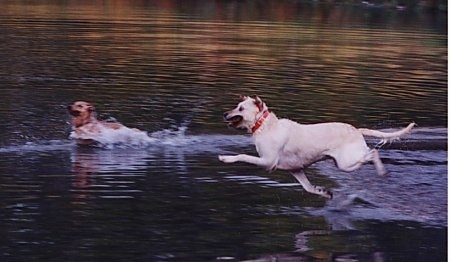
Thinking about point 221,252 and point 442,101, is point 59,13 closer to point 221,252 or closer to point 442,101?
point 442,101

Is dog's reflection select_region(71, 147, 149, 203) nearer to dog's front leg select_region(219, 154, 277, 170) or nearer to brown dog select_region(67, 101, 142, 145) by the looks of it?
brown dog select_region(67, 101, 142, 145)

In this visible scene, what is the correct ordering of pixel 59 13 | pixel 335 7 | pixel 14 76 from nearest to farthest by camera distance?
pixel 14 76 < pixel 59 13 < pixel 335 7

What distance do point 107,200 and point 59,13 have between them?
34580mm

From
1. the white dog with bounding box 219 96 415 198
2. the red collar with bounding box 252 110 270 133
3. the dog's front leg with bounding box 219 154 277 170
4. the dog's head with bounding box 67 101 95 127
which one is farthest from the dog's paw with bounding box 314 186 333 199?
the dog's head with bounding box 67 101 95 127

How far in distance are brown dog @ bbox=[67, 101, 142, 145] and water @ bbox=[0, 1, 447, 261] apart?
21 cm

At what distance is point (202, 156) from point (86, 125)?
1577 mm

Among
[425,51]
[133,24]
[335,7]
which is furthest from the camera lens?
[335,7]

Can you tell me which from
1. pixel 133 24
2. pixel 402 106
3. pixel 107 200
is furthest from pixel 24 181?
pixel 133 24

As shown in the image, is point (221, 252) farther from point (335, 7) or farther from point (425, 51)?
point (335, 7)

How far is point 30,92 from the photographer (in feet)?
61.8

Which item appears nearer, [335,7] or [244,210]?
[244,210]

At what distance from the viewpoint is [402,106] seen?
18.9 metres

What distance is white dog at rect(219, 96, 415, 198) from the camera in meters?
10.2

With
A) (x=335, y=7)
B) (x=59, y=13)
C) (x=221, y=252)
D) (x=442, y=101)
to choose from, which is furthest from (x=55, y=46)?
(x=335, y=7)
